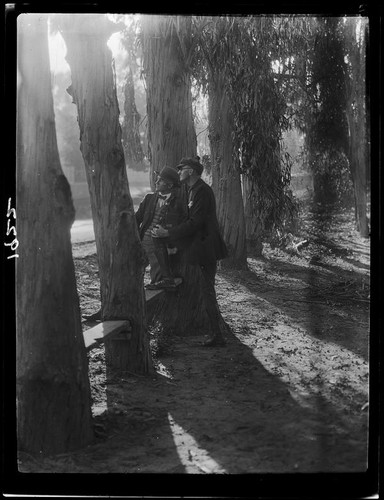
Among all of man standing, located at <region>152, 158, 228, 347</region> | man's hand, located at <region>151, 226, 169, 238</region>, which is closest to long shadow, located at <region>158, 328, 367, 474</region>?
man standing, located at <region>152, 158, 228, 347</region>

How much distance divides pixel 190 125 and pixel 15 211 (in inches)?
140

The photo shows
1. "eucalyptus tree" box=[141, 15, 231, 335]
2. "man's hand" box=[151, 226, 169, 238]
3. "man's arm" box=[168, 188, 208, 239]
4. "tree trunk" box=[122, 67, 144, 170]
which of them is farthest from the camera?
"tree trunk" box=[122, 67, 144, 170]

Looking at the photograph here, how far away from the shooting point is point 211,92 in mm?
7641

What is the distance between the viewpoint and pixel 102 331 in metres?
4.86

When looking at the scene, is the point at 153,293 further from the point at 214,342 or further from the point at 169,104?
the point at 169,104

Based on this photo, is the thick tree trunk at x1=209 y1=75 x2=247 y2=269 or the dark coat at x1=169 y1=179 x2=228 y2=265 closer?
the dark coat at x1=169 y1=179 x2=228 y2=265

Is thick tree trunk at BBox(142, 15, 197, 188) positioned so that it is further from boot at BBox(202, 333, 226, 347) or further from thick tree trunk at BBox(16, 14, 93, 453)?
thick tree trunk at BBox(16, 14, 93, 453)

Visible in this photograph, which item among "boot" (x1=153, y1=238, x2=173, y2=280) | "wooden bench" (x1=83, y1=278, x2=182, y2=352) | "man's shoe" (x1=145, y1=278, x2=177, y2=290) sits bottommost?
"wooden bench" (x1=83, y1=278, x2=182, y2=352)

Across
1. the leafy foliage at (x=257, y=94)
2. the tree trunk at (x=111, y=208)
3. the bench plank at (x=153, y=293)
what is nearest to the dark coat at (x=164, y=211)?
the tree trunk at (x=111, y=208)

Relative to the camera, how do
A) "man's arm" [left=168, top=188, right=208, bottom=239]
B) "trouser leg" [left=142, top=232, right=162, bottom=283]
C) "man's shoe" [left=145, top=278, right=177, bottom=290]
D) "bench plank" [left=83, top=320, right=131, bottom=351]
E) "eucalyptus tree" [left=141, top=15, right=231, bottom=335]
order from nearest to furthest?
"bench plank" [left=83, top=320, right=131, bottom=351] → "man's arm" [left=168, top=188, right=208, bottom=239] → "trouser leg" [left=142, top=232, right=162, bottom=283] → "man's shoe" [left=145, top=278, right=177, bottom=290] → "eucalyptus tree" [left=141, top=15, right=231, bottom=335]

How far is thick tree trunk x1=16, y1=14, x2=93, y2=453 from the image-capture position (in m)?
3.84

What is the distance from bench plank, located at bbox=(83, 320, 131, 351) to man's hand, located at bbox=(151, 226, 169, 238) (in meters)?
0.94
